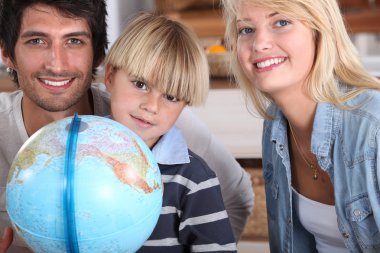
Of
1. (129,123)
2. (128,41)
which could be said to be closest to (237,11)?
(128,41)

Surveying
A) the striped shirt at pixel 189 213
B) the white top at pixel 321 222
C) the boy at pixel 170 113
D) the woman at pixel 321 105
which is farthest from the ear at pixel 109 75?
the white top at pixel 321 222

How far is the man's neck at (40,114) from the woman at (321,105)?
0.56 meters

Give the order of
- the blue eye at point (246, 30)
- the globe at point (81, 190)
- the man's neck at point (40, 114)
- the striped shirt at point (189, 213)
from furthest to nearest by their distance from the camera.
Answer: the man's neck at point (40, 114) < the blue eye at point (246, 30) < the striped shirt at point (189, 213) < the globe at point (81, 190)

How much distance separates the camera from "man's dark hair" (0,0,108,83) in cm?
173

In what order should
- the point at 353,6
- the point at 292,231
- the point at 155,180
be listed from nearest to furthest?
1. the point at 155,180
2. the point at 292,231
3. the point at 353,6

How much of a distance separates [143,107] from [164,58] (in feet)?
0.47

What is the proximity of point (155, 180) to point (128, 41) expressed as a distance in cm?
55

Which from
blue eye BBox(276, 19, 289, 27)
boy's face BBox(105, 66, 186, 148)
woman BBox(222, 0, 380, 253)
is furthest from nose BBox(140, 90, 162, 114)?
blue eye BBox(276, 19, 289, 27)

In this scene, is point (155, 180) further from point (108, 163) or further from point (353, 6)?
point (353, 6)

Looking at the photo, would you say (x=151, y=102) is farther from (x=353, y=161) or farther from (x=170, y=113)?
A: (x=353, y=161)

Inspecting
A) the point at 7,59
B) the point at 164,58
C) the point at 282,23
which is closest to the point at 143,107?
the point at 164,58

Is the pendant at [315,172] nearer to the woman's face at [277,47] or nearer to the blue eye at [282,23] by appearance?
the woman's face at [277,47]

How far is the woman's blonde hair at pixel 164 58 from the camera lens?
1.50 meters

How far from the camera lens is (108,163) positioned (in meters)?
1.03
